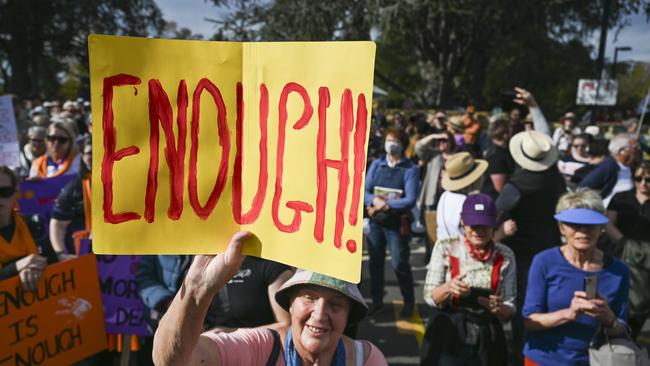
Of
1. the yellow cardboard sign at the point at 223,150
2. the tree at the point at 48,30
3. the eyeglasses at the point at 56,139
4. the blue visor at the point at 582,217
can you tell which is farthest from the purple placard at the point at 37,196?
the tree at the point at 48,30

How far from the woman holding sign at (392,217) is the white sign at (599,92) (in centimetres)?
1086

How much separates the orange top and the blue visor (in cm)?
290

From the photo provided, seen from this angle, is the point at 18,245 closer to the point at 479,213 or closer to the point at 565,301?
the point at 479,213

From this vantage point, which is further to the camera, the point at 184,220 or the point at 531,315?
the point at 531,315

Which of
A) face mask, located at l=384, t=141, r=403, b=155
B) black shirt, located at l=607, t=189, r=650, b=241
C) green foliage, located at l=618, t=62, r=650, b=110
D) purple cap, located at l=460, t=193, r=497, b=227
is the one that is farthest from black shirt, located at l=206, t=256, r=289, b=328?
green foliage, located at l=618, t=62, r=650, b=110

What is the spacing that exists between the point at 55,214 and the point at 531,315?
10.5ft

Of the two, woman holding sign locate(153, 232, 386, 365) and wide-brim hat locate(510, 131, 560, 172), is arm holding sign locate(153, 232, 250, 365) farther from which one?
wide-brim hat locate(510, 131, 560, 172)

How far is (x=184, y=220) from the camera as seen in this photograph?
142 cm

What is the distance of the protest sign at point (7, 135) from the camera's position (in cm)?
515

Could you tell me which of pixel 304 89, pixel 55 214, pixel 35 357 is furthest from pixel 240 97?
pixel 55 214

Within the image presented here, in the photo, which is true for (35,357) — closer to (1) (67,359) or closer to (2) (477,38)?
(1) (67,359)

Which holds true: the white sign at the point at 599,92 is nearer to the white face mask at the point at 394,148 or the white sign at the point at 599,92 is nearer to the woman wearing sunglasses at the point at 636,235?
the white face mask at the point at 394,148

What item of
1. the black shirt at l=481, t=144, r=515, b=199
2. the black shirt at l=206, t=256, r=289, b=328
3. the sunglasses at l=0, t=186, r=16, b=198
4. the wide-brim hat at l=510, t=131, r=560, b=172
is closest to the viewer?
the black shirt at l=206, t=256, r=289, b=328

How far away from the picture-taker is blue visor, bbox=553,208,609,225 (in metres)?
2.73
